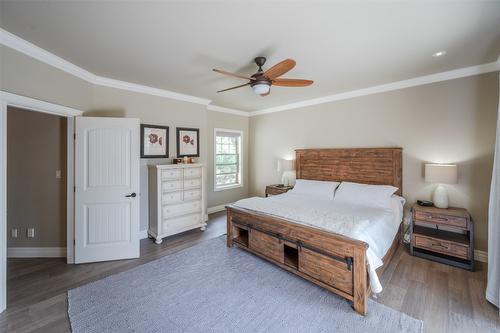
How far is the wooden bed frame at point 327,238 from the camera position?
6.71 ft

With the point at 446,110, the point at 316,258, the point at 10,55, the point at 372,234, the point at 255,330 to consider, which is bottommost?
the point at 255,330

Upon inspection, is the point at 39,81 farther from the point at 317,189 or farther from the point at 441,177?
the point at 441,177

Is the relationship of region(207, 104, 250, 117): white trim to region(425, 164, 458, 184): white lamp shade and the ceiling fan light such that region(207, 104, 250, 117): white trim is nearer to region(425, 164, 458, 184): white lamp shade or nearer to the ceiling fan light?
the ceiling fan light

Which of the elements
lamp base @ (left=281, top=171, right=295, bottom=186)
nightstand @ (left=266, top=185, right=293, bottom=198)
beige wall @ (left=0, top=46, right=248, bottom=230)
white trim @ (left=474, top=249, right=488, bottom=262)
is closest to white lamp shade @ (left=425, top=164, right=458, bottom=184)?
white trim @ (left=474, top=249, right=488, bottom=262)

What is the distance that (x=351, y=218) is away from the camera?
2.46m

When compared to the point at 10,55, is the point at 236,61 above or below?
above

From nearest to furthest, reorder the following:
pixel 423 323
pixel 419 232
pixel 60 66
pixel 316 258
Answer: pixel 423 323
pixel 316 258
pixel 60 66
pixel 419 232

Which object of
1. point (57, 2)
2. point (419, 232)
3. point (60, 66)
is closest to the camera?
point (57, 2)

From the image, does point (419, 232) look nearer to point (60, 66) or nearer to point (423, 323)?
point (423, 323)

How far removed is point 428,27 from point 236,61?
6.50 ft

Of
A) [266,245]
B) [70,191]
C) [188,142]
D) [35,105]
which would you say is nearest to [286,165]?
[188,142]

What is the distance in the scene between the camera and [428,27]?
2031 millimetres

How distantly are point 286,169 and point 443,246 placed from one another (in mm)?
2820

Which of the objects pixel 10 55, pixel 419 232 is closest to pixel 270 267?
pixel 419 232
